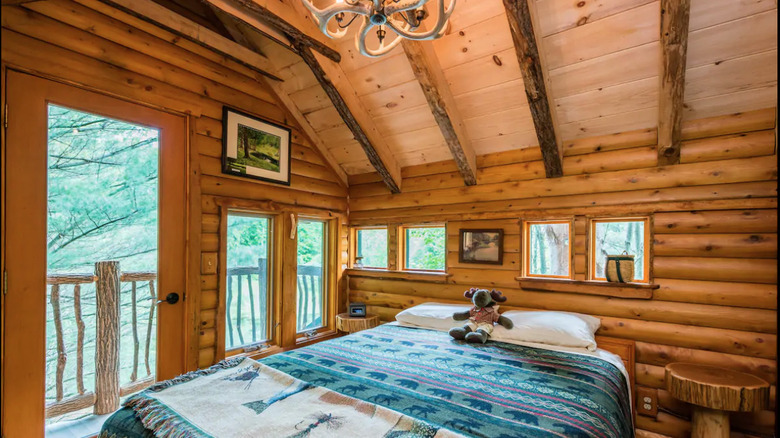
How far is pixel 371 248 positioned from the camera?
14.6ft

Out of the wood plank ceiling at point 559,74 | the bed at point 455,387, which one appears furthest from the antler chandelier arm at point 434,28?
the bed at point 455,387

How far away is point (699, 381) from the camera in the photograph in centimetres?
233

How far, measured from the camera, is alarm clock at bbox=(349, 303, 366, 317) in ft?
13.3

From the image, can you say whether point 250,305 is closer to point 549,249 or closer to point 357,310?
point 357,310

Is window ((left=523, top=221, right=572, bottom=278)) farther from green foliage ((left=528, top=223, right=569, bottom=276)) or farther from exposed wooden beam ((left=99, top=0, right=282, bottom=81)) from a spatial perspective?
exposed wooden beam ((left=99, top=0, right=282, bottom=81))

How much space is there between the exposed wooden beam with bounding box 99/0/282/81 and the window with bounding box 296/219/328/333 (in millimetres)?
1491

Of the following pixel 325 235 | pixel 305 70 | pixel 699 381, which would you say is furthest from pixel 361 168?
pixel 699 381

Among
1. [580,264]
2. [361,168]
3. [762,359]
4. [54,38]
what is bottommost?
[762,359]

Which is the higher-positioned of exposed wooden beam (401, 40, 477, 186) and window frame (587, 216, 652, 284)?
exposed wooden beam (401, 40, 477, 186)

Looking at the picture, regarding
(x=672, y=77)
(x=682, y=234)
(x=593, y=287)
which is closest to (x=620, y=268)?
(x=593, y=287)

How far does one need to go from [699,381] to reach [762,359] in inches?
21.0

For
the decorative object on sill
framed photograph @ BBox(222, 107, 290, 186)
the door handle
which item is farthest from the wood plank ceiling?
the door handle

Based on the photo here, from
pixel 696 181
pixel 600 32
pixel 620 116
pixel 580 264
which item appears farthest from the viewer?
pixel 580 264

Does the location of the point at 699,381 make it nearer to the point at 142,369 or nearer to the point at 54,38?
the point at 142,369
